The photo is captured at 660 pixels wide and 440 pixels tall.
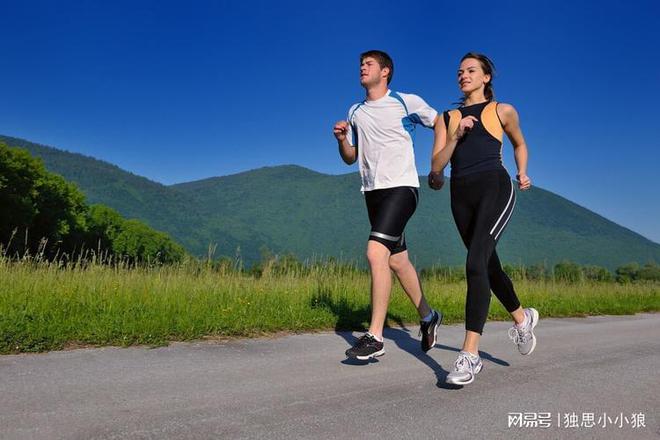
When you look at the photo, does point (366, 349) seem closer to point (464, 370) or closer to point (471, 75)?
point (464, 370)

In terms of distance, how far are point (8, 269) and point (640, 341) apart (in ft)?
24.6

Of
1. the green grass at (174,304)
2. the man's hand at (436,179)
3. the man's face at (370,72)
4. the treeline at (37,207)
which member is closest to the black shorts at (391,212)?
the man's hand at (436,179)

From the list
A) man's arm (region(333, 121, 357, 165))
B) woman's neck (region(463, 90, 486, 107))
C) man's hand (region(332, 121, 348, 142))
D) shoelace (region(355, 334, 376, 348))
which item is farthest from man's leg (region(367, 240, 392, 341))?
woman's neck (region(463, 90, 486, 107))

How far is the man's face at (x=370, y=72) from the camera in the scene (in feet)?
14.5

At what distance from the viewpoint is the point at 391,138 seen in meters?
4.27

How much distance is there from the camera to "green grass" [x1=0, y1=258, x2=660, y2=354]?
4.33 meters

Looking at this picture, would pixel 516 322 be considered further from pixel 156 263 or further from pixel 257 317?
pixel 156 263

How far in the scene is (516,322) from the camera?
4172 mm

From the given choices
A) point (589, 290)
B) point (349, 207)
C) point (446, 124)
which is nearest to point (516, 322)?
point (446, 124)

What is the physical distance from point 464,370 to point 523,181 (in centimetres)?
154

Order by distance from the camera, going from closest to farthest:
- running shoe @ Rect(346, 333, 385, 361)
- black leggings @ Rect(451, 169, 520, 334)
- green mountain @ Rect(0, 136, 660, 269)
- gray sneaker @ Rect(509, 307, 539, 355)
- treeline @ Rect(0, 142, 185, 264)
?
black leggings @ Rect(451, 169, 520, 334) < running shoe @ Rect(346, 333, 385, 361) < gray sneaker @ Rect(509, 307, 539, 355) < treeline @ Rect(0, 142, 185, 264) < green mountain @ Rect(0, 136, 660, 269)

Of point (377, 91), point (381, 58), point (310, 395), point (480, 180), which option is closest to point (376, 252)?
point (480, 180)

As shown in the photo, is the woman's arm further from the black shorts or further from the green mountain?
the green mountain

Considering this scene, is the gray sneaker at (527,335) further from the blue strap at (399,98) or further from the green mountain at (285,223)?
the green mountain at (285,223)
